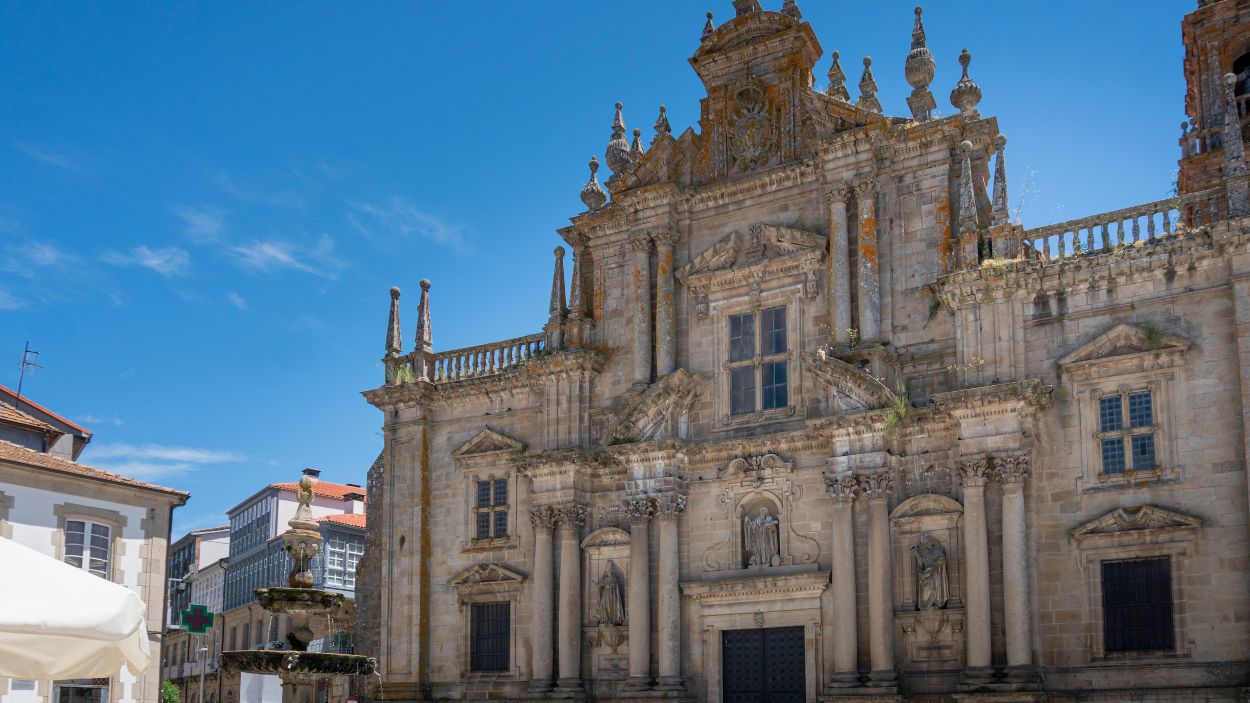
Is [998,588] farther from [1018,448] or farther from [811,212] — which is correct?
[811,212]

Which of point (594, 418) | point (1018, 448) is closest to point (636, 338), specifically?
point (594, 418)

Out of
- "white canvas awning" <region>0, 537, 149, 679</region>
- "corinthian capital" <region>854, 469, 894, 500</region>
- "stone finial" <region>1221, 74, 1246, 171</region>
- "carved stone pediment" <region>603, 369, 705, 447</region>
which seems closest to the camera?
"white canvas awning" <region>0, 537, 149, 679</region>

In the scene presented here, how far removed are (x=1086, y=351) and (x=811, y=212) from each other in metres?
6.32

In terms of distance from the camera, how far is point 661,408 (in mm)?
24828

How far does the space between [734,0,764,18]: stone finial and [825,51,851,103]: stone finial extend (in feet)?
6.75

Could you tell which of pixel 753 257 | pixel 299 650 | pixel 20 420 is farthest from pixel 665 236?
pixel 20 420

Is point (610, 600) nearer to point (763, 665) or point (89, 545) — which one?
point (763, 665)

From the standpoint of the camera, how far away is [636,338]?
85.0 ft

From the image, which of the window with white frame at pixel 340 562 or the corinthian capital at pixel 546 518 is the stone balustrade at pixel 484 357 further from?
the window with white frame at pixel 340 562

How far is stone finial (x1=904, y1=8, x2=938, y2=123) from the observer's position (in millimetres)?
23781

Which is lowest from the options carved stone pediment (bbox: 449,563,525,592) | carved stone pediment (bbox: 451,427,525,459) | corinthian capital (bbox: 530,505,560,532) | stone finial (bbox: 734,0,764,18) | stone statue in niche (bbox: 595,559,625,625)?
stone statue in niche (bbox: 595,559,625,625)

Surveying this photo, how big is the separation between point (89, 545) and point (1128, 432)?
2023 centimetres

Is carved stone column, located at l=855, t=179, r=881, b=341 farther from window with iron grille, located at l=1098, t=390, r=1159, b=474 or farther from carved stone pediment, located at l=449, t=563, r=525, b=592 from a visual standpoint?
carved stone pediment, located at l=449, t=563, r=525, b=592

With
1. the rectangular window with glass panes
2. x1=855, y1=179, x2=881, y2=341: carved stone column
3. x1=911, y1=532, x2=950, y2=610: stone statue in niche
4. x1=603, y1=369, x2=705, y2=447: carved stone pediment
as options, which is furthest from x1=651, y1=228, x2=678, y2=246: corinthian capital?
x1=911, y1=532, x2=950, y2=610: stone statue in niche
